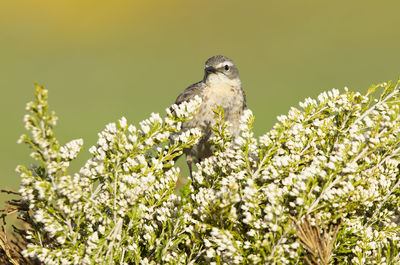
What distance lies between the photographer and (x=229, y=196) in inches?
84.7

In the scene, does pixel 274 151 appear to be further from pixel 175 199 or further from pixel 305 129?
pixel 175 199

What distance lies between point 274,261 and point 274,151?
796 mm

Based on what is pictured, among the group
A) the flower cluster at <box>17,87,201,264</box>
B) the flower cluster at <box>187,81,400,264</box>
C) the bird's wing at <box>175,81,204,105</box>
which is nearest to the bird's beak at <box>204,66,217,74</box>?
the bird's wing at <box>175,81,204,105</box>

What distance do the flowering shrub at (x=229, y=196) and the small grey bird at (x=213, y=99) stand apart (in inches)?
113

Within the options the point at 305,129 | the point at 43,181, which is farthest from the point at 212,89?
the point at 43,181

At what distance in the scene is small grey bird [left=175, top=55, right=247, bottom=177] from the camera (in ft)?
19.3

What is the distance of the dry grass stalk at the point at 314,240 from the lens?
2.14 metres

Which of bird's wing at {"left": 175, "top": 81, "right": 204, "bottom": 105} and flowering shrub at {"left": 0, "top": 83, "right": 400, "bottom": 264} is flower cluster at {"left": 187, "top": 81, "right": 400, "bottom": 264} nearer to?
flowering shrub at {"left": 0, "top": 83, "right": 400, "bottom": 264}

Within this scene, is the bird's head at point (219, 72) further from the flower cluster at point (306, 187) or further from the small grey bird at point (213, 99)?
the flower cluster at point (306, 187)

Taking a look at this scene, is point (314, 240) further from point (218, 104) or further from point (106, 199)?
point (218, 104)

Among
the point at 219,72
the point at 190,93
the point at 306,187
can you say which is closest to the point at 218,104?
the point at 190,93

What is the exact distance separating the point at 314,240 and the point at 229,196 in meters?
0.50

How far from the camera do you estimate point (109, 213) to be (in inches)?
108

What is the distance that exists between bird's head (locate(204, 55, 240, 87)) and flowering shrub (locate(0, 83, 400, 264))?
3.41 metres
